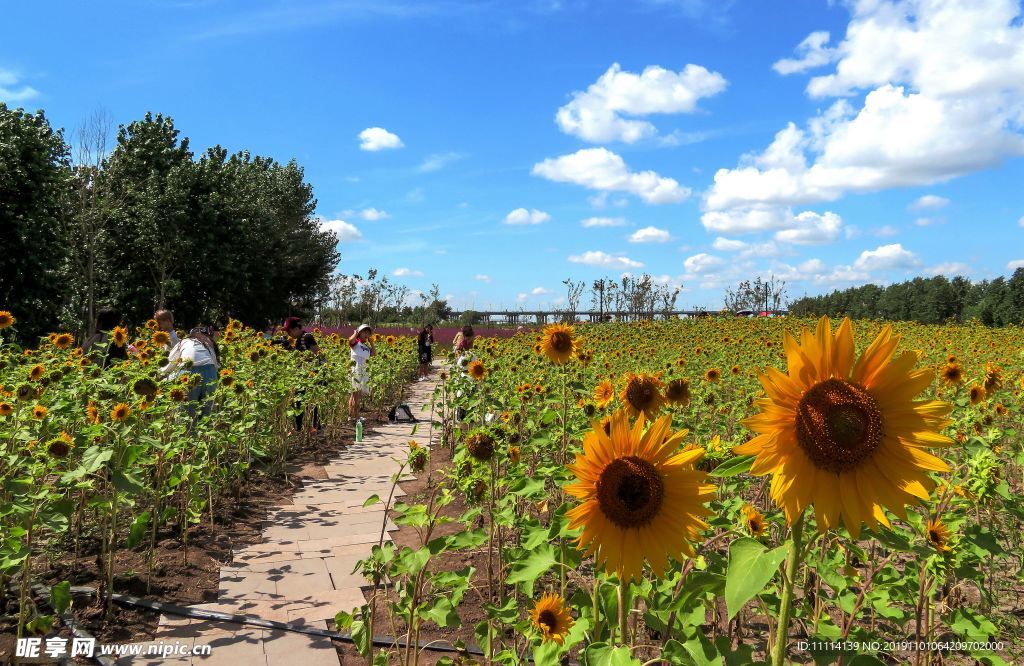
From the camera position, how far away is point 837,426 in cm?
102

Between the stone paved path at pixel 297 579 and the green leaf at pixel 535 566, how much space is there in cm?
166

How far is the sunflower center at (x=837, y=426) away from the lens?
39.2 inches

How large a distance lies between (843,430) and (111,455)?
284 centimetres

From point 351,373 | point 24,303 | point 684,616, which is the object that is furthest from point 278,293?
point 684,616

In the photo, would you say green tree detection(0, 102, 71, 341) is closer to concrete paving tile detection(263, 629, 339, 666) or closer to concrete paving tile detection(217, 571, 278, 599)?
concrete paving tile detection(217, 571, 278, 599)

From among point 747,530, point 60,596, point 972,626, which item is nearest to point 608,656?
point 747,530

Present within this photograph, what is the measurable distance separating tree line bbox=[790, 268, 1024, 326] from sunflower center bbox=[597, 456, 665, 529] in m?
25.5

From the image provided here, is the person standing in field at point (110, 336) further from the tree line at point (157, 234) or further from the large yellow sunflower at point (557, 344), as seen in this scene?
the tree line at point (157, 234)

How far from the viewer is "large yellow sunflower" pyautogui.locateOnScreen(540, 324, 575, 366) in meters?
3.57

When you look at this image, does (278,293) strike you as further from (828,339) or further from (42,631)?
(828,339)

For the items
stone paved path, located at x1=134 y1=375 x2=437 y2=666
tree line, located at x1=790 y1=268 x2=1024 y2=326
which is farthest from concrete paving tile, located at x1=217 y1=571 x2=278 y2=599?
tree line, located at x1=790 y1=268 x2=1024 y2=326

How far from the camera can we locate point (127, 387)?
3.94 m

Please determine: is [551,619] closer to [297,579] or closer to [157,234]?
[297,579]

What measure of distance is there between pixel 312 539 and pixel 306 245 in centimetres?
2925
